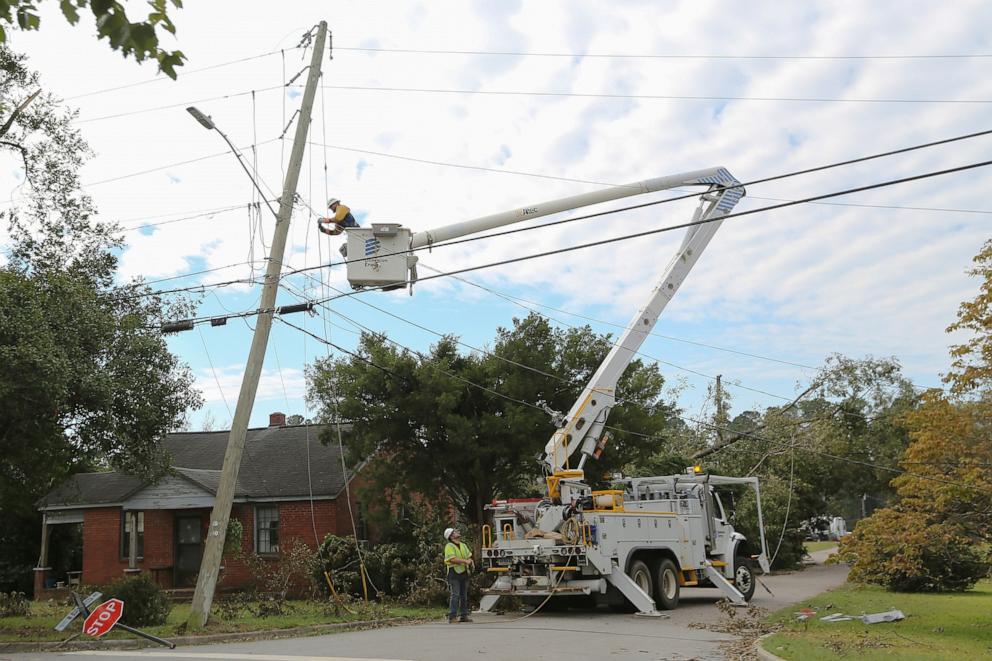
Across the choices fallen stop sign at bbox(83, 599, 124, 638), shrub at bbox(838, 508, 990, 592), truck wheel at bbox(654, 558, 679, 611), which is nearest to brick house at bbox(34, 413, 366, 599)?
truck wheel at bbox(654, 558, 679, 611)

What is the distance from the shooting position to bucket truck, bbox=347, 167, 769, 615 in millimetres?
15062

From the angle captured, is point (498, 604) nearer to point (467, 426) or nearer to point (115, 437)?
point (467, 426)

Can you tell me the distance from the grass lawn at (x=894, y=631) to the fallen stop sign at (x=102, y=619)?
29.1 feet

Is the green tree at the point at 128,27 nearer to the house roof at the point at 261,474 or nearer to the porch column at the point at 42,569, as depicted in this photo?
the house roof at the point at 261,474

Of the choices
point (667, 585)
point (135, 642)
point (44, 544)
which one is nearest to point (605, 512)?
point (667, 585)

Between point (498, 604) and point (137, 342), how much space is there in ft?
27.6

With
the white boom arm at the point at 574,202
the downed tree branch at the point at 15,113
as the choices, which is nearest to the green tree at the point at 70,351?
the downed tree branch at the point at 15,113

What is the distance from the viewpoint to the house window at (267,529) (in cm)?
2638

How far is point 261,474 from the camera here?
27.6 metres

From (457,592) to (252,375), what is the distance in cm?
523

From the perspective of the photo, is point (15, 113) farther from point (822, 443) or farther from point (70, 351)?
point (822, 443)

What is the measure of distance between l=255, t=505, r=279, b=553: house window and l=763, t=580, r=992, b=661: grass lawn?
50.5ft

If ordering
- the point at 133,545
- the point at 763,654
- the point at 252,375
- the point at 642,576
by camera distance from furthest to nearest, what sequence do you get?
the point at 133,545 < the point at 642,576 < the point at 252,375 < the point at 763,654

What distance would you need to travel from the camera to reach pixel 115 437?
15.7 m
